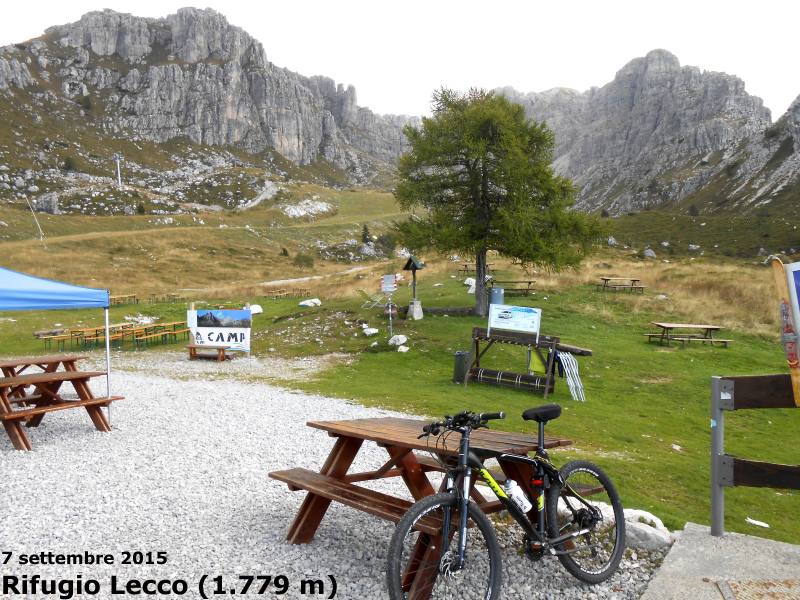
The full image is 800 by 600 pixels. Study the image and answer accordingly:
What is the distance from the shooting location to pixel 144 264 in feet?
176

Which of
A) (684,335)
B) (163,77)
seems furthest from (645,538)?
(163,77)

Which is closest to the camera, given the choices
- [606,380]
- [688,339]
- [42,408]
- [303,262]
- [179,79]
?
[42,408]

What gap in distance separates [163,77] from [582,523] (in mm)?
204470

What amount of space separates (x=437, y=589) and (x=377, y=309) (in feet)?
63.4

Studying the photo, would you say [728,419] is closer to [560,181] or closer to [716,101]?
[560,181]

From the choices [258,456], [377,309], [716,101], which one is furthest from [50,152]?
[716,101]

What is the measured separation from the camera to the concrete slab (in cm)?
370

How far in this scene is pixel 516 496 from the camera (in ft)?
13.1

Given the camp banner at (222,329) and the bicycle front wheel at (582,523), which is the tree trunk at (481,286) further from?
the bicycle front wheel at (582,523)

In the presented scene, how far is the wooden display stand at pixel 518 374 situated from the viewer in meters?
13.7

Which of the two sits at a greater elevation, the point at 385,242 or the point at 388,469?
the point at 388,469

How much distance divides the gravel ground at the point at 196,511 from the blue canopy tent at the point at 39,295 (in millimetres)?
2359

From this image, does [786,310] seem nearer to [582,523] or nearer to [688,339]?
[582,523]

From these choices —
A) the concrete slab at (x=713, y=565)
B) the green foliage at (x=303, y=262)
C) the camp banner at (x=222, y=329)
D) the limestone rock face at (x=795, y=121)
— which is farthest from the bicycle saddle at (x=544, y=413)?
the limestone rock face at (x=795, y=121)
